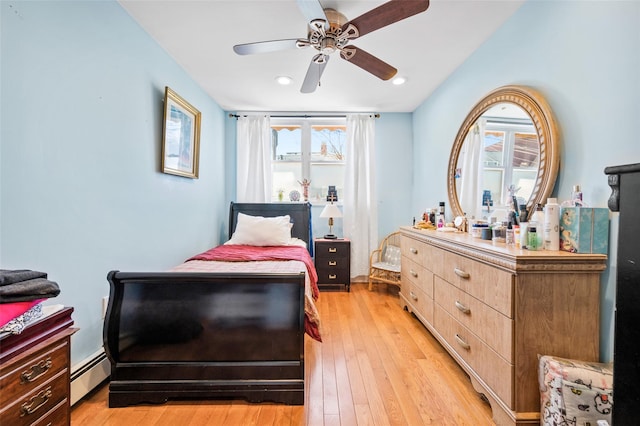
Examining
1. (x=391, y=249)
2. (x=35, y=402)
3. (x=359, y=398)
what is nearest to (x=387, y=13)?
(x=359, y=398)

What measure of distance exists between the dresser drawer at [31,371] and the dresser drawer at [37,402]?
0.07 feet

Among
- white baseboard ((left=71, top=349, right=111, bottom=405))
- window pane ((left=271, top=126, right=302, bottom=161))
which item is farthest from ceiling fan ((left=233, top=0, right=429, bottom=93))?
white baseboard ((left=71, top=349, right=111, bottom=405))

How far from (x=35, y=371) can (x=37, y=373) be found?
0.01 metres

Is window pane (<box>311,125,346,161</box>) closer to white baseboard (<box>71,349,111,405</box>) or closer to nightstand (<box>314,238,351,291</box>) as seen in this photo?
nightstand (<box>314,238,351,291</box>)

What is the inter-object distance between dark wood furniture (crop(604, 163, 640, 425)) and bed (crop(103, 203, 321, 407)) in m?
1.24

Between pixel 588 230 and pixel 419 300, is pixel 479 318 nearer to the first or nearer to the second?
pixel 588 230

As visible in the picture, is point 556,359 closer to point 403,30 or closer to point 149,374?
point 149,374

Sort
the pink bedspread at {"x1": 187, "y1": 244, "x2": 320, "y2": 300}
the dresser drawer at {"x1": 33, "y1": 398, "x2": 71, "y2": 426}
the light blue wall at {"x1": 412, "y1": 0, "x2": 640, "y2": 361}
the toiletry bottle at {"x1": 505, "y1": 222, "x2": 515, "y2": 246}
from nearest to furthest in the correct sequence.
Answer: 1. the dresser drawer at {"x1": 33, "y1": 398, "x2": 71, "y2": 426}
2. the light blue wall at {"x1": 412, "y1": 0, "x2": 640, "y2": 361}
3. the toiletry bottle at {"x1": 505, "y1": 222, "x2": 515, "y2": 246}
4. the pink bedspread at {"x1": 187, "y1": 244, "x2": 320, "y2": 300}

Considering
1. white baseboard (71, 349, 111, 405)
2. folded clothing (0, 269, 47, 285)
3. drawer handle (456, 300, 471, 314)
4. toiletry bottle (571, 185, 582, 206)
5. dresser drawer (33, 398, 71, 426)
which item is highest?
toiletry bottle (571, 185, 582, 206)

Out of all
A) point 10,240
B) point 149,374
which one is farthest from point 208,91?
point 149,374

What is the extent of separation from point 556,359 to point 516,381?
0.68 ft

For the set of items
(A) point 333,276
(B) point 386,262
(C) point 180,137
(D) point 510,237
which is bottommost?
(A) point 333,276

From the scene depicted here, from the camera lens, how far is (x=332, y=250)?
3.70m

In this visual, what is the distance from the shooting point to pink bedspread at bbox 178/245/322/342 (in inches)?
81.8
